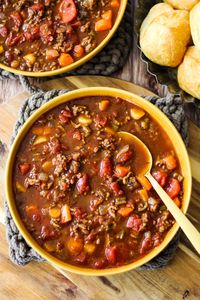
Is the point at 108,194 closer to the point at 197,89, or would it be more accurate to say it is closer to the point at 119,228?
the point at 119,228

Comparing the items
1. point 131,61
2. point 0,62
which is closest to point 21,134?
point 0,62

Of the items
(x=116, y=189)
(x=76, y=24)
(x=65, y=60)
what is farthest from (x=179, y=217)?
(x=76, y=24)

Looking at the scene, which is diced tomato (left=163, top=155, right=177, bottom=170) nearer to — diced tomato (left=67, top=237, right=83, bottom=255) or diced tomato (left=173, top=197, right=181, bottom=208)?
diced tomato (left=173, top=197, right=181, bottom=208)

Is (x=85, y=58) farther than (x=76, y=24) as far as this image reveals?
No

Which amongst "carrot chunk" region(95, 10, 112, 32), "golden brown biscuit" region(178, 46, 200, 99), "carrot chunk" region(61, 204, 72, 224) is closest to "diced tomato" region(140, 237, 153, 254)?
"carrot chunk" region(61, 204, 72, 224)

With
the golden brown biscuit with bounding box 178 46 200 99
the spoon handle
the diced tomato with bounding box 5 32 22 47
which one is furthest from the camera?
the diced tomato with bounding box 5 32 22 47

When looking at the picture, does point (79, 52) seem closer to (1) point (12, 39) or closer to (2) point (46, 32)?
(2) point (46, 32)
